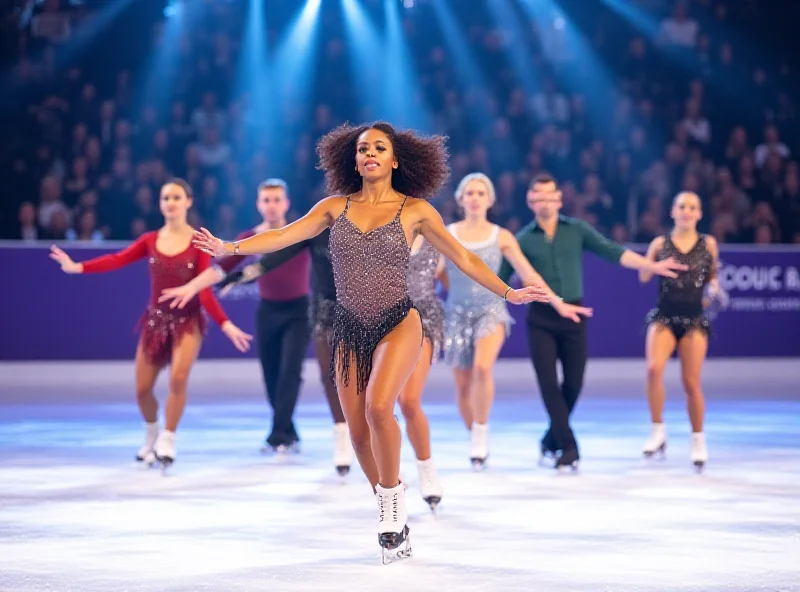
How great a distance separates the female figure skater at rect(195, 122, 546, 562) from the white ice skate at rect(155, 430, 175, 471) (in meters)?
1.96

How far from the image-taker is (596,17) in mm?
14391

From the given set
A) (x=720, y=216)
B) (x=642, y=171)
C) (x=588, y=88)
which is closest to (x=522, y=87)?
(x=588, y=88)

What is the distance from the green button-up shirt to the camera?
6.86 metres

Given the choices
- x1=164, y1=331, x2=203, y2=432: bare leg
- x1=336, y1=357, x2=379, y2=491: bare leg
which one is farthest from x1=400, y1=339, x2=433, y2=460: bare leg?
x1=164, y1=331, x2=203, y2=432: bare leg

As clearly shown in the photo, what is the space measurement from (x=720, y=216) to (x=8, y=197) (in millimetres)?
7406

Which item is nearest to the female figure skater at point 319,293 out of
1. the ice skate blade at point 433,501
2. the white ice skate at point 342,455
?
the white ice skate at point 342,455

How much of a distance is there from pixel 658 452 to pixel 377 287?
3.23m

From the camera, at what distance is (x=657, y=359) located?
6.83 meters

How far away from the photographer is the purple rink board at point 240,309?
1033 cm

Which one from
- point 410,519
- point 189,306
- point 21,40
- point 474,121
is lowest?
point 410,519

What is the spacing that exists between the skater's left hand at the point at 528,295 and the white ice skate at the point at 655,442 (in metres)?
2.69

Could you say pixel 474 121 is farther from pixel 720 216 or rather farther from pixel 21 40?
pixel 21 40

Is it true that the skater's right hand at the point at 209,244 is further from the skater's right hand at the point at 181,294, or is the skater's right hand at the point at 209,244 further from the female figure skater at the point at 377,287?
the skater's right hand at the point at 181,294

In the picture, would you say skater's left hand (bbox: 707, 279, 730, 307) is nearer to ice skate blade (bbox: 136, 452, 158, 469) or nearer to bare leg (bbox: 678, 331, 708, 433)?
bare leg (bbox: 678, 331, 708, 433)
